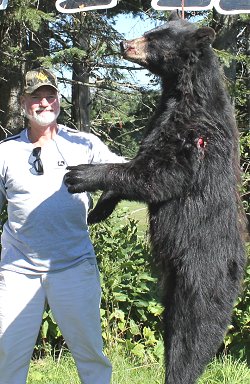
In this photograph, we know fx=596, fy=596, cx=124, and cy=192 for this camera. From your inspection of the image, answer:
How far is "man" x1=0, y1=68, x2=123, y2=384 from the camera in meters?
3.38

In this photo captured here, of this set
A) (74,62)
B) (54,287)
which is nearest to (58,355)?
(54,287)

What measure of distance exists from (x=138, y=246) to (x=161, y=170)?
8.03 feet

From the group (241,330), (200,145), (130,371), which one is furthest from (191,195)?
(241,330)

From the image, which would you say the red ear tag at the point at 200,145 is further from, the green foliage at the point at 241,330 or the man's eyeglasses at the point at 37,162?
the green foliage at the point at 241,330

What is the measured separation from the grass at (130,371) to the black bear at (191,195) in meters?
A: 1.57

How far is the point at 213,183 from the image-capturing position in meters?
3.07

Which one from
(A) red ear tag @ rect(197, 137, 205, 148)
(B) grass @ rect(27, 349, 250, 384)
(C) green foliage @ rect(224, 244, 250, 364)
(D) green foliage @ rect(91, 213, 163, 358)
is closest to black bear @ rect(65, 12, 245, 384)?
(A) red ear tag @ rect(197, 137, 205, 148)

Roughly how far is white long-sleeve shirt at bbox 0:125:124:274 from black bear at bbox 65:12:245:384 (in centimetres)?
37

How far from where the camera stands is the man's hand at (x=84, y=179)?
3025mm

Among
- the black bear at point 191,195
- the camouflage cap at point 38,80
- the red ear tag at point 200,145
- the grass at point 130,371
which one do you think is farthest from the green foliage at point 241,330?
the camouflage cap at point 38,80

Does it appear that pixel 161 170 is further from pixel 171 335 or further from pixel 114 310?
pixel 114 310

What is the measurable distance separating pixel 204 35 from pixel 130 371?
280 centimetres

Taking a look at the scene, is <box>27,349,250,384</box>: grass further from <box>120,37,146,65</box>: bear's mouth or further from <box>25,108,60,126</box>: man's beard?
<box>120,37,146,65</box>: bear's mouth

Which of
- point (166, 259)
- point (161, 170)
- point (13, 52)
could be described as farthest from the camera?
point (13, 52)
